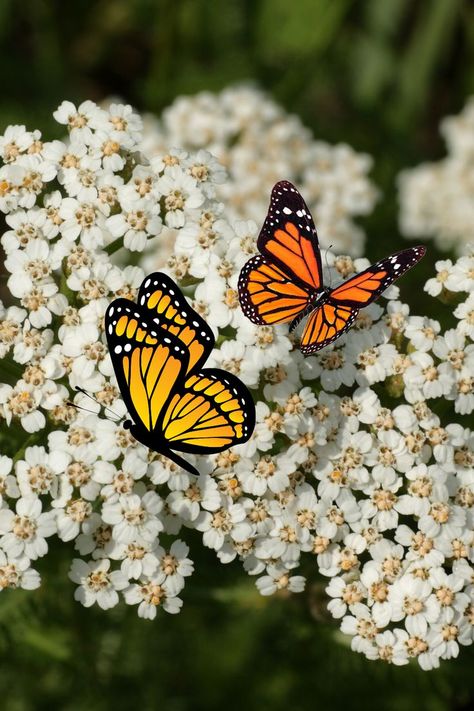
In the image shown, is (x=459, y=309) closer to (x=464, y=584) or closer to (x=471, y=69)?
(x=464, y=584)

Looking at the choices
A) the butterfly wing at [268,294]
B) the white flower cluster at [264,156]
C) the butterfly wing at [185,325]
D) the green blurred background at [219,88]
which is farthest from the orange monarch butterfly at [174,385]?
the white flower cluster at [264,156]

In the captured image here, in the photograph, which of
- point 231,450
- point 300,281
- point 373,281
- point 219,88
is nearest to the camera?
point 373,281

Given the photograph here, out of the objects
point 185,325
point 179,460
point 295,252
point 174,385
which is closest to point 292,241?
point 295,252

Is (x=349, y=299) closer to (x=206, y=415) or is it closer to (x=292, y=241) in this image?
(x=292, y=241)

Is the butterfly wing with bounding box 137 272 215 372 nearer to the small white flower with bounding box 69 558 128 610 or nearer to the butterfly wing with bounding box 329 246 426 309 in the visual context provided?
the butterfly wing with bounding box 329 246 426 309

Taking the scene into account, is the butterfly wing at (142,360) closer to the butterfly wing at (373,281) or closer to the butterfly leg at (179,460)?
the butterfly leg at (179,460)

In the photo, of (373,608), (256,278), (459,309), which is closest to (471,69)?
(459,309)

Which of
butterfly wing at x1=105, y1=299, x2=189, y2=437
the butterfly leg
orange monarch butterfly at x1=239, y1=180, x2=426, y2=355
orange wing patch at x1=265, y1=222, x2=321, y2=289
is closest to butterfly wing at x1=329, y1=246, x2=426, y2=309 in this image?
orange monarch butterfly at x1=239, y1=180, x2=426, y2=355
